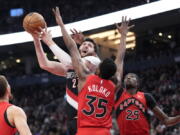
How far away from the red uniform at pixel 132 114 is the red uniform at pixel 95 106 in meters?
1.27

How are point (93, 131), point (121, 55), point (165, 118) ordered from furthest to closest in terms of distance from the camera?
point (165, 118), point (121, 55), point (93, 131)

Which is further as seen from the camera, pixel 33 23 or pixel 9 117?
pixel 33 23

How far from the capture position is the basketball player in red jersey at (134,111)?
5.70 meters

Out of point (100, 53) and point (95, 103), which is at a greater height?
point (100, 53)

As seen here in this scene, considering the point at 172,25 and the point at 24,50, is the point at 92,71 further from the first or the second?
the point at 24,50

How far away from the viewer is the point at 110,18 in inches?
843

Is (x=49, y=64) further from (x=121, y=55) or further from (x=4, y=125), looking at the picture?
(x=4, y=125)

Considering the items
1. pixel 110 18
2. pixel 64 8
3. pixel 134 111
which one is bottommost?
pixel 134 111

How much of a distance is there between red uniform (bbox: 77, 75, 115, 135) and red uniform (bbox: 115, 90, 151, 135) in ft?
4.16

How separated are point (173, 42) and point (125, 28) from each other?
17.0 meters

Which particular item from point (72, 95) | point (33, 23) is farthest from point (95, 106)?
point (33, 23)

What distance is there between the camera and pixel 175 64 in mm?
20344

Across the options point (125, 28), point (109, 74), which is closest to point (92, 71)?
Answer: point (109, 74)

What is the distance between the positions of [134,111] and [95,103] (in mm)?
1486
